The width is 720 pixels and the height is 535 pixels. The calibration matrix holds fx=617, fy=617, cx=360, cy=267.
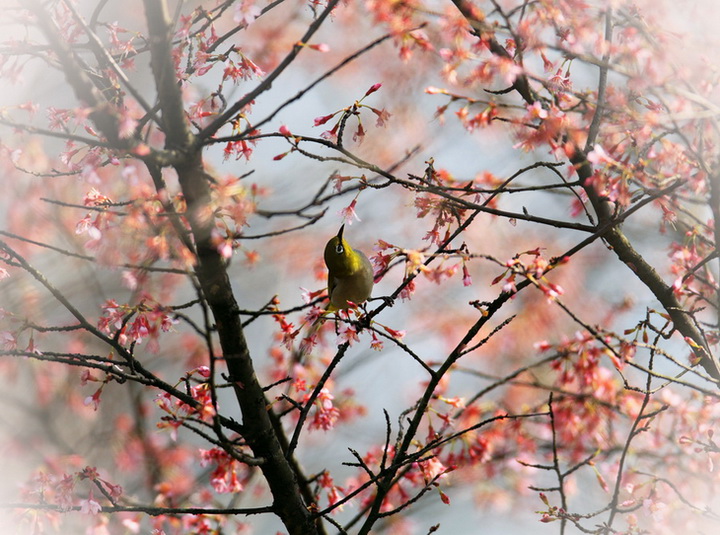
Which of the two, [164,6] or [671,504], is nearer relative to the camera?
[164,6]

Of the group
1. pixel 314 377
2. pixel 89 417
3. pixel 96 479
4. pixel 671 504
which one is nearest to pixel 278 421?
pixel 96 479

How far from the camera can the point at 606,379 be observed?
12.9 feet

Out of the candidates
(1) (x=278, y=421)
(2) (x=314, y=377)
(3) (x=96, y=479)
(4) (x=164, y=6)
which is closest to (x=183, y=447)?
(2) (x=314, y=377)

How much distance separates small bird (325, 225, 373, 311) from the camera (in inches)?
154

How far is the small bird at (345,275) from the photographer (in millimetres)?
3900

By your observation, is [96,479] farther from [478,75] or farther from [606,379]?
[606,379]

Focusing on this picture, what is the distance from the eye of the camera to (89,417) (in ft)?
28.5

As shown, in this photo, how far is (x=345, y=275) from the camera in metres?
4.03

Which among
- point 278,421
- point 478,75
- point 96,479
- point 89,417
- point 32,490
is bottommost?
point 96,479

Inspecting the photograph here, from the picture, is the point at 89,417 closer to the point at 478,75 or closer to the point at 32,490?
the point at 32,490

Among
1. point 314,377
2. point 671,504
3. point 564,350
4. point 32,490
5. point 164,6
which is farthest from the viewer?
point 314,377

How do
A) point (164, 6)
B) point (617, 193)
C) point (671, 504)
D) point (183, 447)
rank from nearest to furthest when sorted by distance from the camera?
point (164, 6)
point (617, 193)
point (671, 504)
point (183, 447)

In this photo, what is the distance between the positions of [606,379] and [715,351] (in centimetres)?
70

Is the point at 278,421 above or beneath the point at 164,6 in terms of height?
beneath
